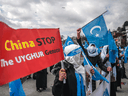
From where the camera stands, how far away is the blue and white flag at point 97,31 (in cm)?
290

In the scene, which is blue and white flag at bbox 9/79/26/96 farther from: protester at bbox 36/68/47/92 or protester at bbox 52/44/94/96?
protester at bbox 36/68/47/92

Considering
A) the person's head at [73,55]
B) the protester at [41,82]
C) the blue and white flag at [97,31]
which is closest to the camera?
the person's head at [73,55]

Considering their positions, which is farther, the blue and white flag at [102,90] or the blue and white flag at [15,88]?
the blue and white flag at [102,90]

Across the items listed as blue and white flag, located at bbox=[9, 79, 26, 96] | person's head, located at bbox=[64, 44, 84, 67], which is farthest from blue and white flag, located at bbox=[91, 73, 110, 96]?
blue and white flag, located at bbox=[9, 79, 26, 96]

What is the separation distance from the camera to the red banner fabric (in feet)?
3.51

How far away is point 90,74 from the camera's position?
224cm

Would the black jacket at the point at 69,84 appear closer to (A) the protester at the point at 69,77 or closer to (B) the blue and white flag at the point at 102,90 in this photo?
(A) the protester at the point at 69,77

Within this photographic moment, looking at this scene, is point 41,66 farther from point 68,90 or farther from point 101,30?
point 101,30

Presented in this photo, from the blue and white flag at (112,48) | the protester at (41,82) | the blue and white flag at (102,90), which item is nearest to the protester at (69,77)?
the blue and white flag at (102,90)

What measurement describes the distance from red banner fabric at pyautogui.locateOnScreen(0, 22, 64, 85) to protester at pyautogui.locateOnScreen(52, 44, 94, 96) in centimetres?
26

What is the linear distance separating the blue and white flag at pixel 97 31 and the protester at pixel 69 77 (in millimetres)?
1145

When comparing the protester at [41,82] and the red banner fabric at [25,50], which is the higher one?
the red banner fabric at [25,50]

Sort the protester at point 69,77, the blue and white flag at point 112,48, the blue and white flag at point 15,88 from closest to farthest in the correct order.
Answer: the protester at point 69,77
the blue and white flag at point 15,88
the blue and white flag at point 112,48

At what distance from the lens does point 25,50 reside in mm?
1286
